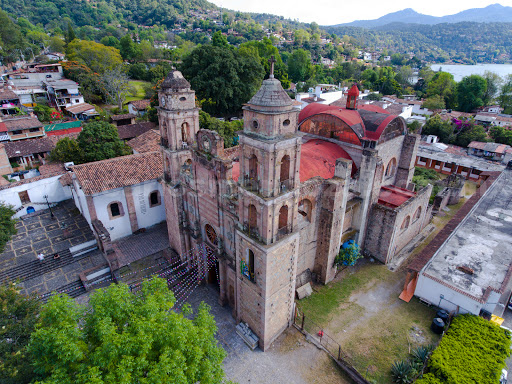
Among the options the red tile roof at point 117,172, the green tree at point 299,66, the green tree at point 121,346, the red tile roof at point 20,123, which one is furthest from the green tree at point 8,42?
the green tree at point 121,346

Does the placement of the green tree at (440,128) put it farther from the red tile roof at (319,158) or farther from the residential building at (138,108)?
the residential building at (138,108)

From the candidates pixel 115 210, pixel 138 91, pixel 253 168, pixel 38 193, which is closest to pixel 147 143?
pixel 115 210

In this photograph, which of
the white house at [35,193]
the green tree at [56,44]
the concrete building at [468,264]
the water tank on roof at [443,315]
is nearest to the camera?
the concrete building at [468,264]

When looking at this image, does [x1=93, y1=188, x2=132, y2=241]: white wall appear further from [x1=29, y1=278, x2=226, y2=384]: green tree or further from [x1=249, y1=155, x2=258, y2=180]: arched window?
[x1=29, y1=278, x2=226, y2=384]: green tree

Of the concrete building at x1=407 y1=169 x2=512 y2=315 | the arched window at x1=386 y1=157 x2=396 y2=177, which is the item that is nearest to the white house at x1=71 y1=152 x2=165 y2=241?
the arched window at x1=386 y1=157 x2=396 y2=177

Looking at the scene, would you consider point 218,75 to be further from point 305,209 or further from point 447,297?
point 447,297

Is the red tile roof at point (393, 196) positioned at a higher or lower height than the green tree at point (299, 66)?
lower
